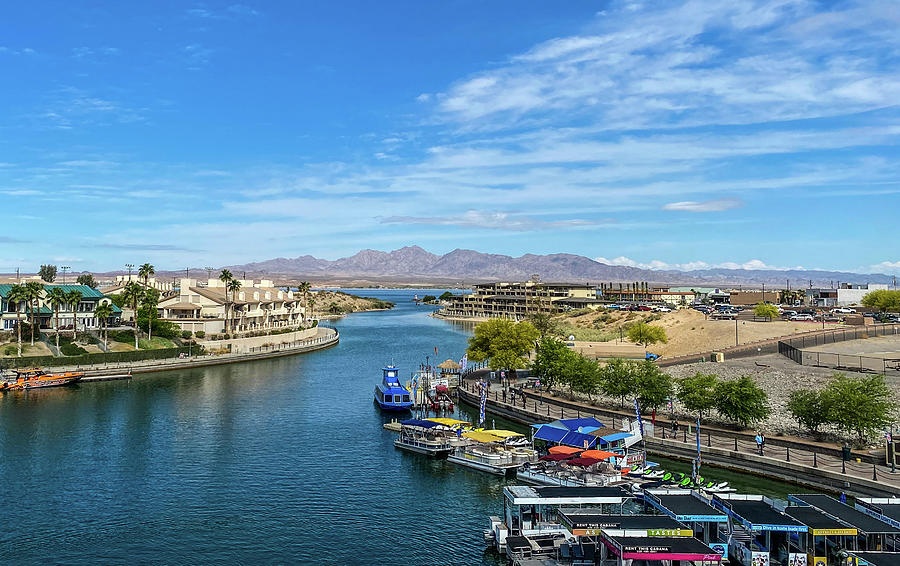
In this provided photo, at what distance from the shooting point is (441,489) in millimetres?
42938

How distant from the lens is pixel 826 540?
28.2 m

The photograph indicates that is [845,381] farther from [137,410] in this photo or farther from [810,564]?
[137,410]

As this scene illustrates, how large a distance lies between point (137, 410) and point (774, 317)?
12549cm

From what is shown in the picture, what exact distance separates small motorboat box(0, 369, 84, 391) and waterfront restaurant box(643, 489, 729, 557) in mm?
72222

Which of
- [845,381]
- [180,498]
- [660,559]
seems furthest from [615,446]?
[180,498]

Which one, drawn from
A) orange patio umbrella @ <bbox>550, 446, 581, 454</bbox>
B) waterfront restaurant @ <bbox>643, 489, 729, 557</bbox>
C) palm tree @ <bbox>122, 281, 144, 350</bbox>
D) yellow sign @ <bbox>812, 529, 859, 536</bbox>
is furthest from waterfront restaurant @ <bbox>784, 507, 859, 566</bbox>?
palm tree @ <bbox>122, 281, 144, 350</bbox>

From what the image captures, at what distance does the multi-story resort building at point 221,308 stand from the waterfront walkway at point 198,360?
10496 mm

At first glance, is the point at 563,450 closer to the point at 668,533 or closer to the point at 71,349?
the point at 668,533

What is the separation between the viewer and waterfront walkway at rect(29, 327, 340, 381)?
85.8m

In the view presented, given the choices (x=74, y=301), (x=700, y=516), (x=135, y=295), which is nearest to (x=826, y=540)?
(x=700, y=516)

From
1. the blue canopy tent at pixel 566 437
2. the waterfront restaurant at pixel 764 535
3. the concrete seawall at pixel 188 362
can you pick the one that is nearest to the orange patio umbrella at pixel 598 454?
the blue canopy tent at pixel 566 437

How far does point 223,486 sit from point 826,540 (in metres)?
33.3

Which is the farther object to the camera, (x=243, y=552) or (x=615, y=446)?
(x=615, y=446)

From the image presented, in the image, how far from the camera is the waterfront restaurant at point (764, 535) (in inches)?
1122
